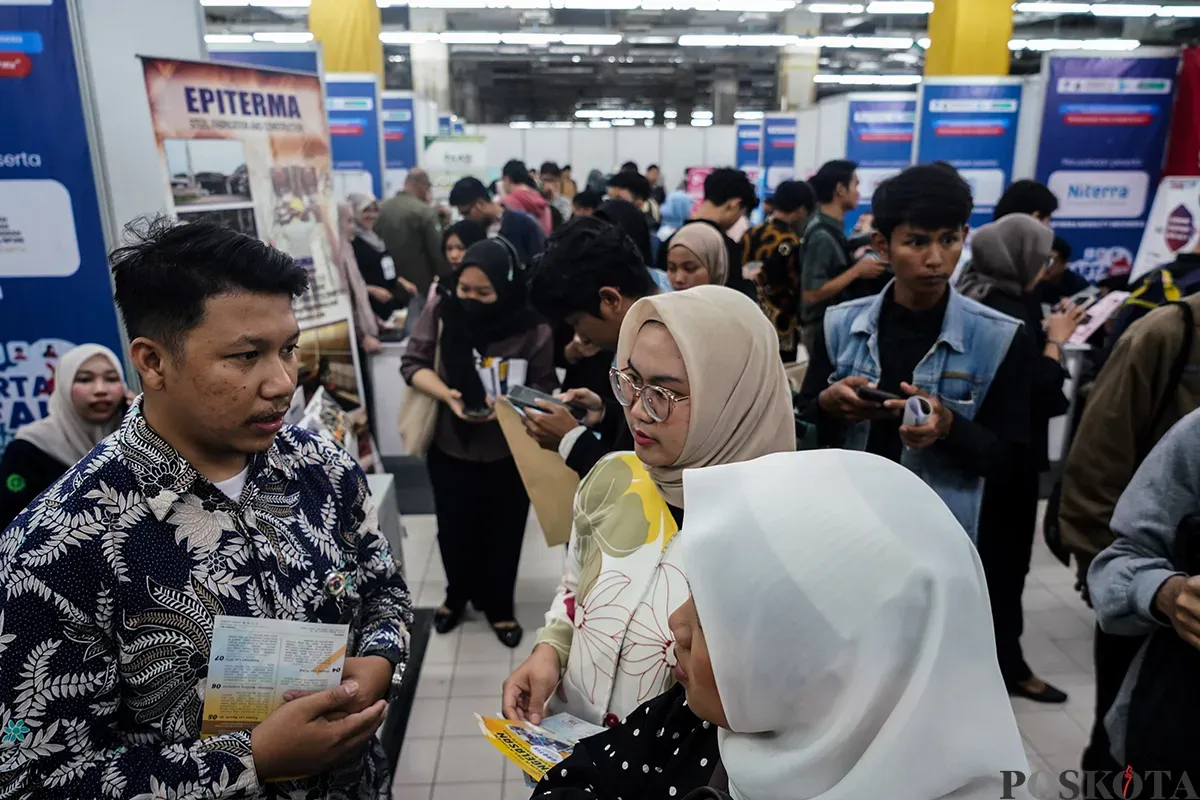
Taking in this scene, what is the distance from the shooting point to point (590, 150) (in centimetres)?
1967

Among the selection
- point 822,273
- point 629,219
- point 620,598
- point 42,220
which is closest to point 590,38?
point 629,219

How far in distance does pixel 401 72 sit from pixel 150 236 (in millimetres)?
24235

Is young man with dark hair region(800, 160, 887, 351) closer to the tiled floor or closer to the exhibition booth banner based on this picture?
the tiled floor

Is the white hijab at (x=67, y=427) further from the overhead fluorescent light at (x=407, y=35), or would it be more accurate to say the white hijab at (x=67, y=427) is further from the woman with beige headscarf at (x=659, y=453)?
the overhead fluorescent light at (x=407, y=35)

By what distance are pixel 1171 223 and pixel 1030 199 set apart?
4.81 ft

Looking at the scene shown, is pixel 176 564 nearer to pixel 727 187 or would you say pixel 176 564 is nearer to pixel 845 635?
pixel 845 635

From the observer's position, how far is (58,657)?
1115mm

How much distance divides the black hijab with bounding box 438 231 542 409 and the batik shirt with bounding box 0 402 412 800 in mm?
1698

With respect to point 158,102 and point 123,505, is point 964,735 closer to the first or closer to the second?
point 123,505

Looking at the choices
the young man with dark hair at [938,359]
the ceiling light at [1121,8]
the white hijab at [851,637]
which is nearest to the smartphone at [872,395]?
the young man with dark hair at [938,359]

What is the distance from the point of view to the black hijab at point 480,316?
3.02 meters

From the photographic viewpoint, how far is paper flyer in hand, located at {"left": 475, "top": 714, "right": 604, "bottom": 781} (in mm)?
1301

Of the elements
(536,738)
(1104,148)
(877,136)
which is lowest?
(536,738)

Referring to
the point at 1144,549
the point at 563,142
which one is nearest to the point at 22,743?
the point at 1144,549
